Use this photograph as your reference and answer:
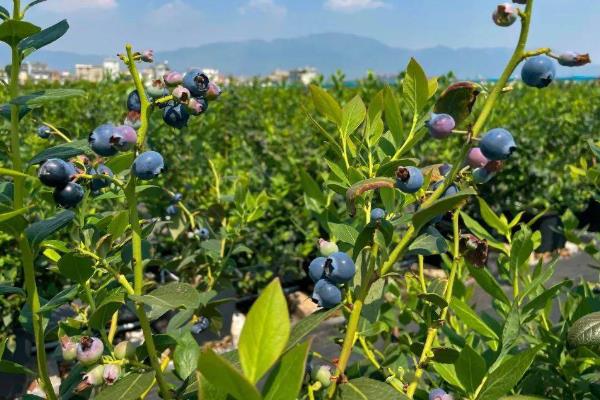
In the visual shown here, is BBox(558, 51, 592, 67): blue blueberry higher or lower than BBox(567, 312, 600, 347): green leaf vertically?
higher

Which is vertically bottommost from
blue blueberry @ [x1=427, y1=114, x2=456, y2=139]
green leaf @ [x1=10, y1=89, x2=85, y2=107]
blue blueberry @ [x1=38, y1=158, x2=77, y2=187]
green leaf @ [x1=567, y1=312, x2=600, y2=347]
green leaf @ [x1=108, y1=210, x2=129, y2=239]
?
green leaf @ [x1=567, y1=312, x2=600, y2=347]

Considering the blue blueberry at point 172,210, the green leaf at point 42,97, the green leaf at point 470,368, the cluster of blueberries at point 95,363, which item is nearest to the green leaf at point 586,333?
the green leaf at point 470,368

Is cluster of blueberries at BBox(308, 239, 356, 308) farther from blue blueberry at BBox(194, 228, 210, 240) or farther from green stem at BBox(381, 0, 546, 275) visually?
blue blueberry at BBox(194, 228, 210, 240)

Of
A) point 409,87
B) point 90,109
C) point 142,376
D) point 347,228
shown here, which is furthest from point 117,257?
point 90,109

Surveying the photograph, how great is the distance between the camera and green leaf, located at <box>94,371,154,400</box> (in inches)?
27.4

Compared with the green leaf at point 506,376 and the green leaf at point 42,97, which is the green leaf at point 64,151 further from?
the green leaf at point 506,376

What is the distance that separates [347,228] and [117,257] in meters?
0.37

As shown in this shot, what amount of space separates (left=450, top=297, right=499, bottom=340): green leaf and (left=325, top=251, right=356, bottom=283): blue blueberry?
1.10ft

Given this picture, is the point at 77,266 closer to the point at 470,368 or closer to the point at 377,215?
the point at 377,215

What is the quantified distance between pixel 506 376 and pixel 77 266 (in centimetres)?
57

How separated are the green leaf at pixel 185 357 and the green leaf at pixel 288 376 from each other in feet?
1.48

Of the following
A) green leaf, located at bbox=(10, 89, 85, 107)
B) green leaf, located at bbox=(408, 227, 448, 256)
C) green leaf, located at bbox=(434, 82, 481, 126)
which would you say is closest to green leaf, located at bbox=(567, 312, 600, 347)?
green leaf, located at bbox=(408, 227, 448, 256)

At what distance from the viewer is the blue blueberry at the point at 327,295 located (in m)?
0.68

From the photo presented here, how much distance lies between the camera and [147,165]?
67 centimetres
